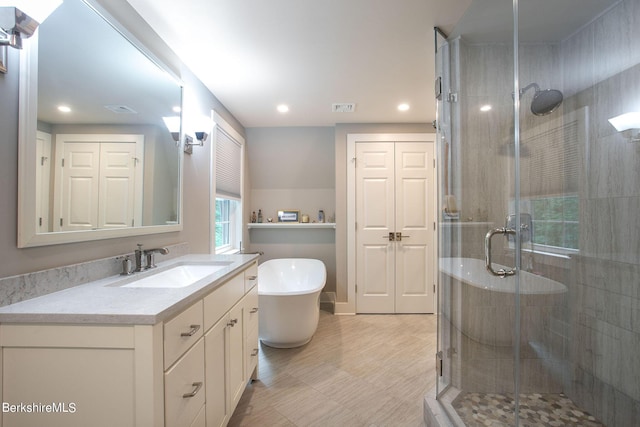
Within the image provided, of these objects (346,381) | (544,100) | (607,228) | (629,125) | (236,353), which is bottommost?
(346,381)

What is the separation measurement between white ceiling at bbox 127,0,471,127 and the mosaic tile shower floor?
235 cm

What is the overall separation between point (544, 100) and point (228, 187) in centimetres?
277

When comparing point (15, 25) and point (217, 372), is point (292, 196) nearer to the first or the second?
point (217, 372)

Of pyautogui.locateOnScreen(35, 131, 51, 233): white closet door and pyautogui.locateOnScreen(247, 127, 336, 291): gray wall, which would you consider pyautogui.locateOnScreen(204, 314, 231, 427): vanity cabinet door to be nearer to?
pyautogui.locateOnScreen(35, 131, 51, 233): white closet door

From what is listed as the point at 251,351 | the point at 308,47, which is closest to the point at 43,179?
the point at 251,351

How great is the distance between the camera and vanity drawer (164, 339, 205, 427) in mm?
854

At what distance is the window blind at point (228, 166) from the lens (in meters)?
2.64

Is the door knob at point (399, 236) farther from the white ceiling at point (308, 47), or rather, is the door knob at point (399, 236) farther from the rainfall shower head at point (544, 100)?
the rainfall shower head at point (544, 100)

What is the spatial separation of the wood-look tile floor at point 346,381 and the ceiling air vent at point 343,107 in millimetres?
2436

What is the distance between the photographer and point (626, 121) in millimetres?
1267

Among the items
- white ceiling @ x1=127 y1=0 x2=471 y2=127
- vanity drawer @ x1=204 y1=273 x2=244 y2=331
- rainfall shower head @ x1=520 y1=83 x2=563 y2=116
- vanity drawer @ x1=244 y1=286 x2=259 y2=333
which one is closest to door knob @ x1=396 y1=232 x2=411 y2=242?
white ceiling @ x1=127 y1=0 x2=471 y2=127

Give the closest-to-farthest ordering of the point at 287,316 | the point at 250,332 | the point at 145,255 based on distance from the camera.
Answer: the point at 145,255, the point at 250,332, the point at 287,316

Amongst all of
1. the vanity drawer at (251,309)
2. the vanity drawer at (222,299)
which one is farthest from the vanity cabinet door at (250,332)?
the vanity drawer at (222,299)

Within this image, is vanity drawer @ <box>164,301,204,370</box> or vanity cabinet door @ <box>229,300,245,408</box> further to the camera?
vanity cabinet door @ <box>229,300,245,408</box>
